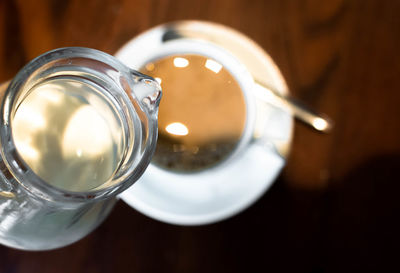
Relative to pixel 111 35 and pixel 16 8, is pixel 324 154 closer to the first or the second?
pixel 111 35

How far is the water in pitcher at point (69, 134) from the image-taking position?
34 centimetres

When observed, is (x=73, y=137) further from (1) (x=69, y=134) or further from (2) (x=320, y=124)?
(2) (x=320, y=124)

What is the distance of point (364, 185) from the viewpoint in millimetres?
523

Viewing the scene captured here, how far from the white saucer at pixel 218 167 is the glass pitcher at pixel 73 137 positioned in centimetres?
8

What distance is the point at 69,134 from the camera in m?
0.36

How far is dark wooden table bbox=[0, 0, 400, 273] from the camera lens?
1.59ft

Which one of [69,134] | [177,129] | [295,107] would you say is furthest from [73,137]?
[295,107]

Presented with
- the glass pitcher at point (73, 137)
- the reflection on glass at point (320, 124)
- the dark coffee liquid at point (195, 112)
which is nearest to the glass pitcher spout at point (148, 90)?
the glass pitcher at point (73, 137)

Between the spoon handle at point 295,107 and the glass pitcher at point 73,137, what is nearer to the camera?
the glass pitcher at point 73,137

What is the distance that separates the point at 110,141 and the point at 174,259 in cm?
19

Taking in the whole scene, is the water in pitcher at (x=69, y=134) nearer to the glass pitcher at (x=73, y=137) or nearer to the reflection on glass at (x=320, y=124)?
the glass pitcher at (x=73, y=137)

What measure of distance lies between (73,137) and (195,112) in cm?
14

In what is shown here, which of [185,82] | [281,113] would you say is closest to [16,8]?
[185,82]

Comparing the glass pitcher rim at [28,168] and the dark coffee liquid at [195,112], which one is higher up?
the dark coffee liquid at [195,112]
